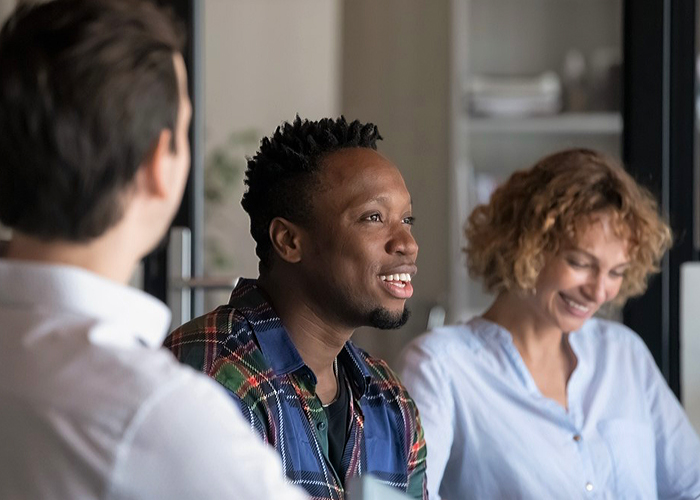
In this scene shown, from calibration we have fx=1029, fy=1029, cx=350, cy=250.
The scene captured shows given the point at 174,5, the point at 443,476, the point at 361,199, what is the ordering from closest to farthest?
the point at 361,199 < the point at 443,476 < the point at 174,5

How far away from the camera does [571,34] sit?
3182 mm

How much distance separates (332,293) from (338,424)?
201 mm

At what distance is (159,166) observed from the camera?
31.2 inches

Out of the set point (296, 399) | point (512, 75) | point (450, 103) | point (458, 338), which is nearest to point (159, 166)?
point (296, 399)

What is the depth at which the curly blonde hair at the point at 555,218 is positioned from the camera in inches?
78.6

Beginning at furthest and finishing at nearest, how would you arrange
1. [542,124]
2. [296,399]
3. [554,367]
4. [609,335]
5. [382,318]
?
[542,124], [609,335], [554,367], [382,318], [296,399]

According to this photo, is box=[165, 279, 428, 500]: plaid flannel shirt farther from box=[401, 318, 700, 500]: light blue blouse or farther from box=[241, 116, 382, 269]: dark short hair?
box=[401, 318, 700, 500]: light blue blouse

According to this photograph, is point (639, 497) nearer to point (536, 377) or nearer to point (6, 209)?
point (536, 377)

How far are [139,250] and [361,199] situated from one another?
80 cm

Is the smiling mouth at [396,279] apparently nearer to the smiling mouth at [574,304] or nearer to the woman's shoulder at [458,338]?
the woman's shoulder at [458,338]

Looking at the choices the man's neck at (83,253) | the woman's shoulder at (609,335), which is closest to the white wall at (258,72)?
the woman's shoulder at (609,335)

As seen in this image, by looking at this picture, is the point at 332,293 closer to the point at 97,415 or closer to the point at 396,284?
the point at 396,284

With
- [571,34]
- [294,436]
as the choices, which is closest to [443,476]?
[294,436]

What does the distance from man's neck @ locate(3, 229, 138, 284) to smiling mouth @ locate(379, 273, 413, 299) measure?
2.69 feet
